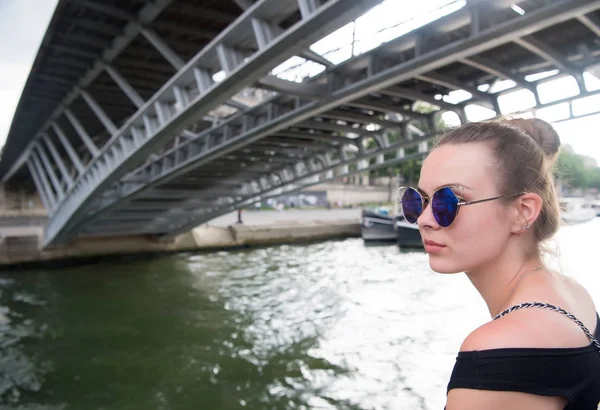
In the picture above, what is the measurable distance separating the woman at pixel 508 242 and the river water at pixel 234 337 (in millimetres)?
421

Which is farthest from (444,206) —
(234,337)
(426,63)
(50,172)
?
(50,172)

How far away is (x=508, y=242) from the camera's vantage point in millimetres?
979

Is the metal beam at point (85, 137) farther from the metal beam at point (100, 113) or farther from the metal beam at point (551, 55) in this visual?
the metal beam at point (551, 55)

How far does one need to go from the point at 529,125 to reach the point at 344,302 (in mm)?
8258

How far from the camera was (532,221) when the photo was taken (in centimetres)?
95

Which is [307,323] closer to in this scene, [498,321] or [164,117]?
[164,117]

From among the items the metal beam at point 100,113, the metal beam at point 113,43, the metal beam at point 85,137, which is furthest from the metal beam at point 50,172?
the metal beam at point 100,113

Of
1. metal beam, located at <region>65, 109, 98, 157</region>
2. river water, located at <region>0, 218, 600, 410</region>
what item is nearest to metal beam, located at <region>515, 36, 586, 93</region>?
river water, located at <region>0, 218, 600, 410</region>

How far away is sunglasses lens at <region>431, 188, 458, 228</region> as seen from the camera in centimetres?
96

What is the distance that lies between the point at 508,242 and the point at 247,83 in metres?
5.05

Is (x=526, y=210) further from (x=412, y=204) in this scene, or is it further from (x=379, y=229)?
(x=379, y=229)

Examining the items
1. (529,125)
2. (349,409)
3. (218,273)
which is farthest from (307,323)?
(529,125)

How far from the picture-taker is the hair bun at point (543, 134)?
1048mm

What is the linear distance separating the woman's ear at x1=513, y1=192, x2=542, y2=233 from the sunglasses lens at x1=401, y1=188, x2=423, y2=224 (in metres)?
0.22
